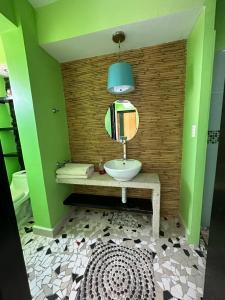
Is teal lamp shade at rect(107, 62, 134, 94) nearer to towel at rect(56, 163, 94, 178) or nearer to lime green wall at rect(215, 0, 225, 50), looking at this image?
lime green wall at rect(215, 0, 225, 50)

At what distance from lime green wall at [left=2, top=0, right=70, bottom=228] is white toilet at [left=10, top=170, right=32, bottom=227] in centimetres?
34

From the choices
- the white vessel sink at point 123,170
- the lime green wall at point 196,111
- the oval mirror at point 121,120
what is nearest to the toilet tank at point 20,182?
the white vessel sink at point 123,170

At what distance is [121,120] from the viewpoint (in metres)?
2.04

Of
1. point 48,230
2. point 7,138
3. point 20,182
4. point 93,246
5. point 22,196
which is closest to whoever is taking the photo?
point 93,246

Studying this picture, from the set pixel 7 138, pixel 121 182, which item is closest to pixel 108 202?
pixel 121 182

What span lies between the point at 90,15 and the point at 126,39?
0.41 m

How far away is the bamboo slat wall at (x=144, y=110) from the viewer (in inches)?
69.6

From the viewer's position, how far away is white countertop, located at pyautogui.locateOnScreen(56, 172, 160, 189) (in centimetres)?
170

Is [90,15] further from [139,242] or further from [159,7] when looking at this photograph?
[139,242]

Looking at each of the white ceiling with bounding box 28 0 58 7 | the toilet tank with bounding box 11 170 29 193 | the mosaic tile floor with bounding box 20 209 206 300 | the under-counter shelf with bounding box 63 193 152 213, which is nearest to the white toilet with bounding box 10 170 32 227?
the toilet tank with bounding box 11 170 29 193

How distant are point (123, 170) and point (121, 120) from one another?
2.46 ft

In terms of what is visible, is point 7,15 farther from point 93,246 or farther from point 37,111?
point 93,246

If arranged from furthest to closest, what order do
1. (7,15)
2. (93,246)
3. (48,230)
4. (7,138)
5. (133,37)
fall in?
(7,138) → (48,230) → (93,246) → (133,37) → (7,15)

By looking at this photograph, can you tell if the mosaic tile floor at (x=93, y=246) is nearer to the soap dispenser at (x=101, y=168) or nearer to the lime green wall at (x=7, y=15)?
the soap dispenser at (x=101, y=168)
